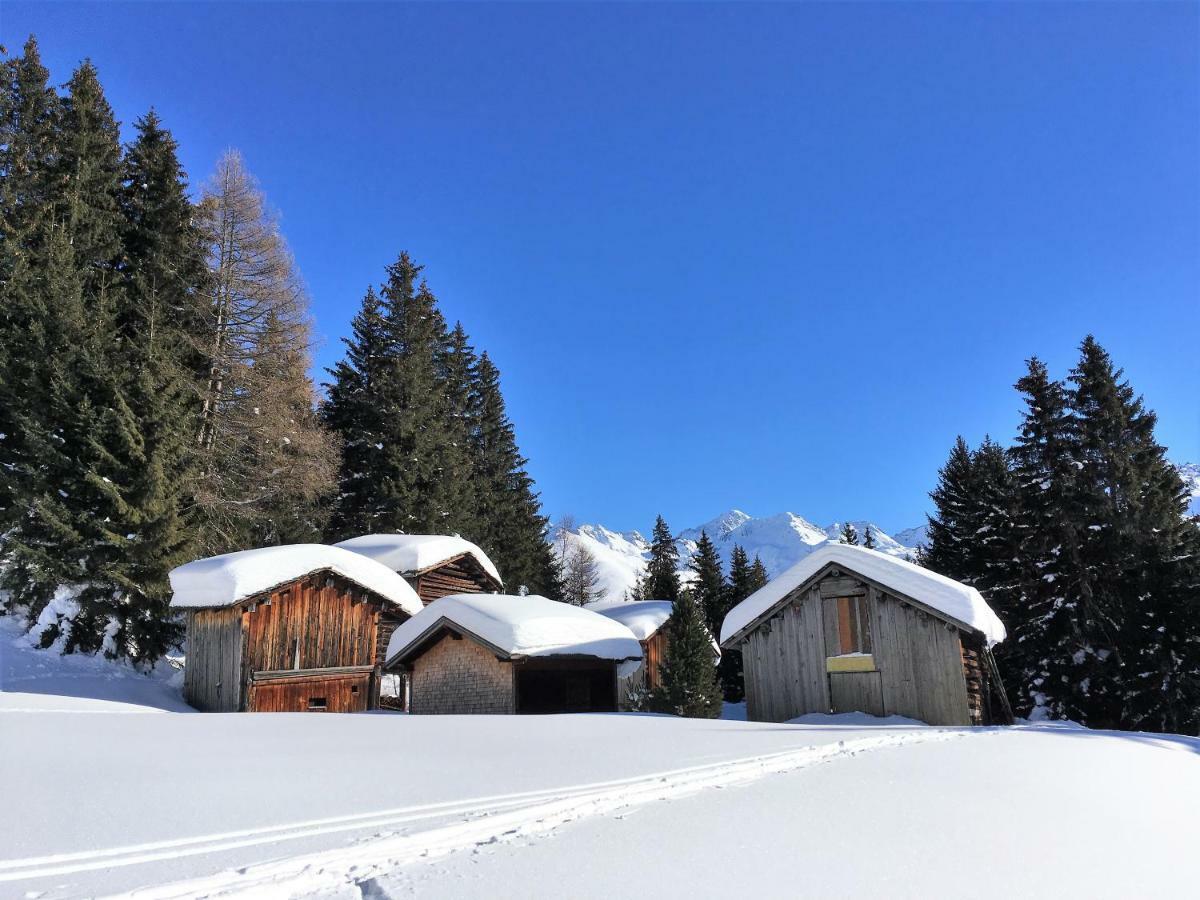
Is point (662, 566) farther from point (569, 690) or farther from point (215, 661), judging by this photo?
point (215, 661)

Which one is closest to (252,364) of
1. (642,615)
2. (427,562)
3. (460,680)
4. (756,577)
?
(427,562)

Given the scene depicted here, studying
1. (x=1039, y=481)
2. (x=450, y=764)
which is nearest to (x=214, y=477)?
(x=450, y=764)

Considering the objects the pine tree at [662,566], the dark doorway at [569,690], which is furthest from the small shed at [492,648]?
the pine tree at [662,566]

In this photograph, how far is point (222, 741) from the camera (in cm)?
941

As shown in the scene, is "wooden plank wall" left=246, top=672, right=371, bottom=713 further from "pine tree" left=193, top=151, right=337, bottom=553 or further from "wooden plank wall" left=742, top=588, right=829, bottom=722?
"wooden plank wall" left=742, top=588, right=829, bottom=722

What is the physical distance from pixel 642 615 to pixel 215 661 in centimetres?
1897

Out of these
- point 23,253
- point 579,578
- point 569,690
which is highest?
point 23,253

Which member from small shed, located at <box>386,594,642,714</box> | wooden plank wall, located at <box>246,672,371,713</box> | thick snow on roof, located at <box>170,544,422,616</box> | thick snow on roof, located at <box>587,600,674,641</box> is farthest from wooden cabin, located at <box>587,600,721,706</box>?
thick snow on roof, located at <box>170,544,422,616</box>

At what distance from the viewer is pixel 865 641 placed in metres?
17.8

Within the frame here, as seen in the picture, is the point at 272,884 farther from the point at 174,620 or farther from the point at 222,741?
the point at 174,620

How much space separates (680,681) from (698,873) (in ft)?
61.6

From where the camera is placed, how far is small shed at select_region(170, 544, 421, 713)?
20000 millimetres

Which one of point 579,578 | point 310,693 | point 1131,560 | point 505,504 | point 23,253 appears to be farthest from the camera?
point 579,578

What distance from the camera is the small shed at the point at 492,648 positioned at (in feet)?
63.8
